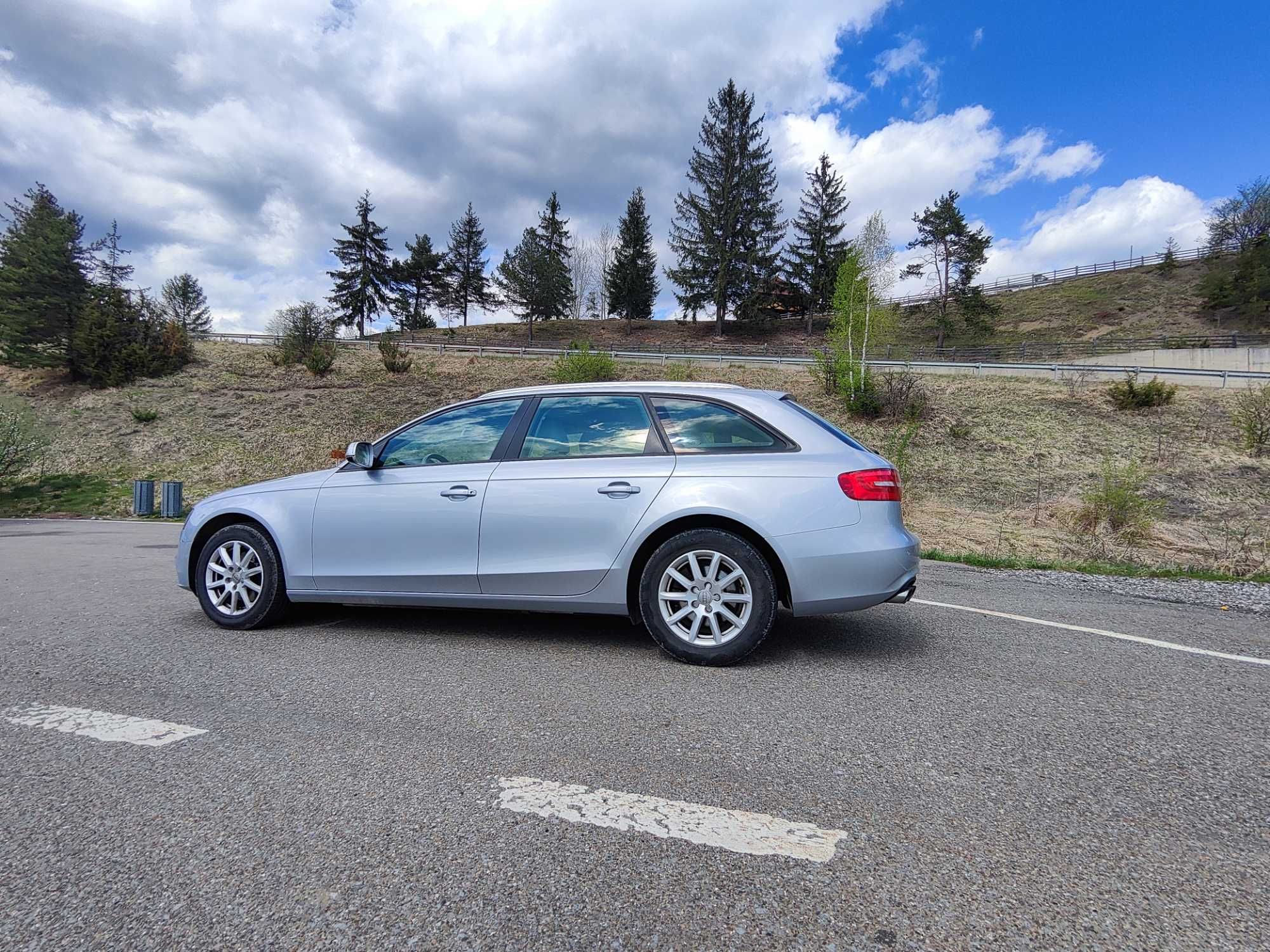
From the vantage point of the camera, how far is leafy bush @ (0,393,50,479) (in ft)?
57.4

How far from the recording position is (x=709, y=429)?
4.06 m

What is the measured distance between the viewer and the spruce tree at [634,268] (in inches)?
2352

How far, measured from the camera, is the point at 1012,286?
65125 millimetres

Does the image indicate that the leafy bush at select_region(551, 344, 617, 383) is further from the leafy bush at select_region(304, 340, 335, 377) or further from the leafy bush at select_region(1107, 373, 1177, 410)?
the leafy bush at select_region(1107, 373, 1177, 410)

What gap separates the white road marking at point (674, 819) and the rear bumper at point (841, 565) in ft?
5.62

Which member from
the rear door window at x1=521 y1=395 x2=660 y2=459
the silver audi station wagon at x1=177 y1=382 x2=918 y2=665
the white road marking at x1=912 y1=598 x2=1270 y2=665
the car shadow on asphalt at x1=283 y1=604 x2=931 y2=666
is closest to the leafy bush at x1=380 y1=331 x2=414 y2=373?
the car shadow on asphalt at x1=283 y1=604 x2=931 y2=666

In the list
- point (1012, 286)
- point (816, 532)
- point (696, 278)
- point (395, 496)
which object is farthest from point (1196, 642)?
point (1012, 286)

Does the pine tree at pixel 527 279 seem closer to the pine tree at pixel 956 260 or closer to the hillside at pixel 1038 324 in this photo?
the hillside at pixel 1038 324

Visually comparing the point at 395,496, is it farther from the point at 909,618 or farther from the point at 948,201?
the point at 948,201

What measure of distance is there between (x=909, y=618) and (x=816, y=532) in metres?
1.81

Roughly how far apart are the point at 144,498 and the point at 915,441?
72.1 feet

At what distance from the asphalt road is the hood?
102 centimetres

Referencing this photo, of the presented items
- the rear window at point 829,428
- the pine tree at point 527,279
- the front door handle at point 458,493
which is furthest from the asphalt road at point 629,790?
the pine tree at point 527,279

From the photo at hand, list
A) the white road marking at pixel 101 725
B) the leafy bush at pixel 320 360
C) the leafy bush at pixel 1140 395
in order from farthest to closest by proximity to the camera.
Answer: the leafy bush at pixel 320 360
the leafy bush at pixel 1140 395
the white road marking at pixel 101 725
